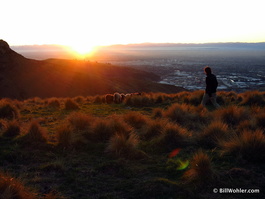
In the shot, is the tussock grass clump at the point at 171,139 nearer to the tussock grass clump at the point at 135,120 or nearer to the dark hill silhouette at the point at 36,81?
the tussock grass clump at the point at 135,120

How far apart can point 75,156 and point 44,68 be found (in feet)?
135

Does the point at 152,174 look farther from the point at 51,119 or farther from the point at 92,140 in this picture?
the point at 51,119

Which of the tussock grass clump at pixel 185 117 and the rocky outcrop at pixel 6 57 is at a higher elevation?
the rocky outcrop at pixel 6 57

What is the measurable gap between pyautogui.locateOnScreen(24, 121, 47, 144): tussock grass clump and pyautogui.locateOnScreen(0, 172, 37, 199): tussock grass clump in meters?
2.92

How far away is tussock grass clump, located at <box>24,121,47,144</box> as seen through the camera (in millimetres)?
6691

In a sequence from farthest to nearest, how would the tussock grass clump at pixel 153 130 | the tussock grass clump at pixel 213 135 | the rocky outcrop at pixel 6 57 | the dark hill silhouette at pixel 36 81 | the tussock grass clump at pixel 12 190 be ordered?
1. the rocky outcrop at pixel 6 57
2. the dark hill silhouette at pixel 36 81
3. the tussock grass clump at pixel 153 130
4. the tussock grass clump at pixel 213 135
5. the tussock grass clump at pixel 12 190

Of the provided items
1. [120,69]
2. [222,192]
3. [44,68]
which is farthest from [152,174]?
[120,69]

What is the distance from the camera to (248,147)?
17.5ft

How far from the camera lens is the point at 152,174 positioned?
483 centimetres

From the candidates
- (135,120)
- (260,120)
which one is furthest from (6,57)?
(260,120)

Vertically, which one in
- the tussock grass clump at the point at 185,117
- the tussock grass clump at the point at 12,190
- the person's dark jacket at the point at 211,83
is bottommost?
the tussock grass clump at the point at 185,117

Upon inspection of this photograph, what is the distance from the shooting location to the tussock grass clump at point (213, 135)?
6.34 metres

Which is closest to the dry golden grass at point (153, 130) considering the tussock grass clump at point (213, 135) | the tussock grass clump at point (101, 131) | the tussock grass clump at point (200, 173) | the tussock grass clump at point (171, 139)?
the tussock grass clump at point (171, 139)

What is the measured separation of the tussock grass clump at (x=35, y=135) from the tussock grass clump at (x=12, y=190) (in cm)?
292
